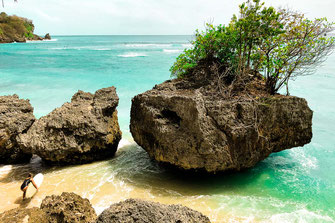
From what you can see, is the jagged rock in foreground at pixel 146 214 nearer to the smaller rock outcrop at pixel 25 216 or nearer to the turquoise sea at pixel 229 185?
the smaller rock outcrop at pixel 25 216

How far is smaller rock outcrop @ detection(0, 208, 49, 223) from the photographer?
3.07m

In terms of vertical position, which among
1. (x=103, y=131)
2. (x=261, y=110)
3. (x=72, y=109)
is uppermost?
(x=261, y=110)

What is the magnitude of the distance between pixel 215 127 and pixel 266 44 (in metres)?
2.65

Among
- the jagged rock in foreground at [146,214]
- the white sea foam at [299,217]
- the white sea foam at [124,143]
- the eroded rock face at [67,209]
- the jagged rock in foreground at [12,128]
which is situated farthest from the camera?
the white sea foam at [124,143]

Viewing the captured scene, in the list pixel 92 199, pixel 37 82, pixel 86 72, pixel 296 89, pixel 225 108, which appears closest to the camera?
pixel 92 199

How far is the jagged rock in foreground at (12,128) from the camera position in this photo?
5.61m

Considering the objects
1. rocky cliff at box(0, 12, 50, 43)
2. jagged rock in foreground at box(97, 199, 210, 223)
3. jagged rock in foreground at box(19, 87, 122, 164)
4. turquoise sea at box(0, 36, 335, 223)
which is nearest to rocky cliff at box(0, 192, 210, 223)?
jagged rock in foreground at box(97, 199, 210, 223)

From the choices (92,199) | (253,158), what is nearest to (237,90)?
(253,158)

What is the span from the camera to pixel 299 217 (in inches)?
165

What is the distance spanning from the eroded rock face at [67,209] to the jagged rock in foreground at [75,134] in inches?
82.4

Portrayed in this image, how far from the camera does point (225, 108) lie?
15.9ft

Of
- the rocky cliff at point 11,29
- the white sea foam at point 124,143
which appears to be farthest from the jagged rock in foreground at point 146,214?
the rocky cliff at point 11,29

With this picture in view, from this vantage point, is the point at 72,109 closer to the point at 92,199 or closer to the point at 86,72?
the point at 92,199

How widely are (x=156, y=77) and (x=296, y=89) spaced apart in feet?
34.0
